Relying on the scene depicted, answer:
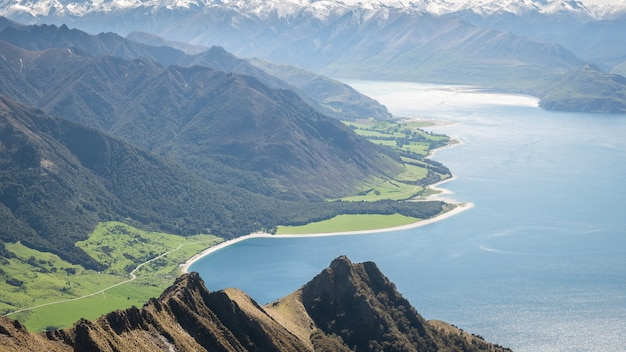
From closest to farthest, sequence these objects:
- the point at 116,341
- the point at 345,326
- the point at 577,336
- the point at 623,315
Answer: the point at 116,341 → the point at 345,326 → the point at 577,336 → the point at 623,315

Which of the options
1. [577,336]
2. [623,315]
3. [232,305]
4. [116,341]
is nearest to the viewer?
[116,341]

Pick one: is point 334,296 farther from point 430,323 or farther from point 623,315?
point 623,315

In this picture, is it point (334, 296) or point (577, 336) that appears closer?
point (334, 296)

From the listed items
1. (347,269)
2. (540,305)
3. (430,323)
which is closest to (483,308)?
(540,305)

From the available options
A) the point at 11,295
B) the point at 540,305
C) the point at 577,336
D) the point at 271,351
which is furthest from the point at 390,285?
the point at 11,295

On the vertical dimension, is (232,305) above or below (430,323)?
above

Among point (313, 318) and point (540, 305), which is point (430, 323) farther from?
point (540, 305)
